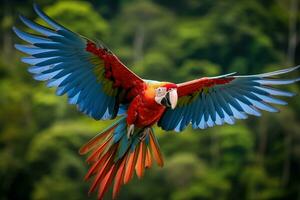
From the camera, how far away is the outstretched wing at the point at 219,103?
11.1 feet

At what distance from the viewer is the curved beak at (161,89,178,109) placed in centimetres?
299

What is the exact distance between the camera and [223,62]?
62.0ft

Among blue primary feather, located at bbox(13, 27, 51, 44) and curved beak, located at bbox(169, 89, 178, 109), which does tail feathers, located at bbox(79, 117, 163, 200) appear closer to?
curved beak, located at bbox(169, 89, 178, 109)

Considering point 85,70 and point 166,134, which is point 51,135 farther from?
point 85,70

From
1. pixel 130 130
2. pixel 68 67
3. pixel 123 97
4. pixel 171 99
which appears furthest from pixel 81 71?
pixel 171 99

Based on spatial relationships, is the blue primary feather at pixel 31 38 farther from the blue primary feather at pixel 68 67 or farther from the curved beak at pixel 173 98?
the curved beak at pixel 173 98

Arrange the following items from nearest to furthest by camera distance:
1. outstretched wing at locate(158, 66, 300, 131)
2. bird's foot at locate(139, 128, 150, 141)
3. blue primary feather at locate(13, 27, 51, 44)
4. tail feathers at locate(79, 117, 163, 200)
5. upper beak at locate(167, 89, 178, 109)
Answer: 1. blue primary feather at locate(13, 27, 51, 44)
2. upper beak at locate(167, 89, 178, 109)
3. tail feathers at locate(79, 117, 163, 200)
4. bird's foot at locate(139, 128, 150, 141)
5. outstretched wing at locate(158, 66, 300, 131)

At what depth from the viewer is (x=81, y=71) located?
3.18 metres

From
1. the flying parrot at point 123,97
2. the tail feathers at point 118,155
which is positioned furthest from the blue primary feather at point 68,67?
the tail feathers at point 118,155

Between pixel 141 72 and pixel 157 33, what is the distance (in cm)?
292

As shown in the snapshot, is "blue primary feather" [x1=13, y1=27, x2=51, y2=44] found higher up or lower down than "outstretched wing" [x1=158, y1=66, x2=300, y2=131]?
higher up

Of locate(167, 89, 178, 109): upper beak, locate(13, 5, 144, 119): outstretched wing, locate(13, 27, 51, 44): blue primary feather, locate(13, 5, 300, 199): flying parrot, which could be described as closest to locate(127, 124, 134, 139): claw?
locate(13, 5, 300, 199): flying parrot

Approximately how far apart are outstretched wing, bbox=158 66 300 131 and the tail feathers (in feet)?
0.74

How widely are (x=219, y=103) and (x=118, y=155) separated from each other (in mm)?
629
